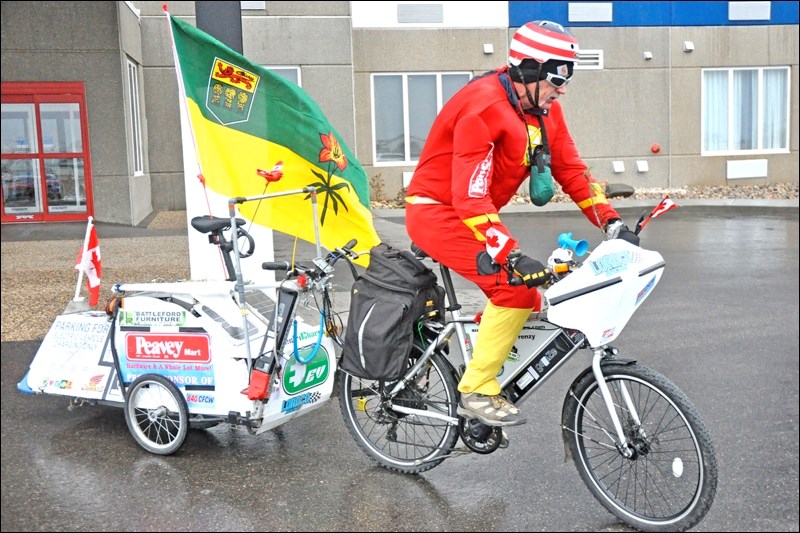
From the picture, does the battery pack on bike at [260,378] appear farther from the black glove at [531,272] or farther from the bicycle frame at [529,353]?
the black glove at [531,272]

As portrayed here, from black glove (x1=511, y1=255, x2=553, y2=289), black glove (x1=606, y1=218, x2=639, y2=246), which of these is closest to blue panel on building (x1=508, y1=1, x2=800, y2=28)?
black glove (x1=606, y1=218, x2=639, y2=246)

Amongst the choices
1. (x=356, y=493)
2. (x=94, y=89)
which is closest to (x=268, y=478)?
(x=356, y=493)

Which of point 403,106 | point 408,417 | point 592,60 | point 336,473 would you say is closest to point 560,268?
point 408,417

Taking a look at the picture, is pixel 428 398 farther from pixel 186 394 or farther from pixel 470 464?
pixel 186 394

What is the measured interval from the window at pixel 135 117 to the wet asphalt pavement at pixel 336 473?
26.7ft

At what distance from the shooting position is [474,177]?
4.02 metres

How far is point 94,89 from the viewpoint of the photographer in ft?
40.3

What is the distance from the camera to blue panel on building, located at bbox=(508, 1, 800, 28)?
20.7 m

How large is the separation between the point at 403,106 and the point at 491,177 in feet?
54.6

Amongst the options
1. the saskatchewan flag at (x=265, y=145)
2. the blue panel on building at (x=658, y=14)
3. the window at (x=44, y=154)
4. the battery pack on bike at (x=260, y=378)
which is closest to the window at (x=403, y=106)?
the blue panel on building at (x=658, y=14)

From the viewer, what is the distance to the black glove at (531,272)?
3.79 metres

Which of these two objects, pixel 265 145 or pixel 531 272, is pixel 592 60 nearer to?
pixel 265 145

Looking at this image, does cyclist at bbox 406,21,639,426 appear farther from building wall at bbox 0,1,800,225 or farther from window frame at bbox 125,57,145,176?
window frame at bbox 125,57,145,176

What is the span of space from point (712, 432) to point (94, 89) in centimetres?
973
